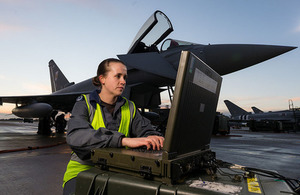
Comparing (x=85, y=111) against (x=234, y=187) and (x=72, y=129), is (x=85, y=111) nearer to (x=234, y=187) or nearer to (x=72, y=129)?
(x=72, y=129)

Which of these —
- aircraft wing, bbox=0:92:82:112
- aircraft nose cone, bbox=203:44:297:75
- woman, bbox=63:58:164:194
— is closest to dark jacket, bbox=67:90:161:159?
woman, bbox=63:58:164:194

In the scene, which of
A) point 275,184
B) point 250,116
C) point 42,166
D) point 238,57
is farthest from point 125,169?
point 250,116

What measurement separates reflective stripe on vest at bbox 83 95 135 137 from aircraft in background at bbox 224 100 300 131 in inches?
978

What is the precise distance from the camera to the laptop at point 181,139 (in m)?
0.86

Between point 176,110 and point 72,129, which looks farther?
point 72,129

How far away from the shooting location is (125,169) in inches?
38.5

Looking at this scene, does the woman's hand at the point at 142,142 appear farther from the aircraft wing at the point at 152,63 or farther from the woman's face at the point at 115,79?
the aircraft wing at the point at 152,63

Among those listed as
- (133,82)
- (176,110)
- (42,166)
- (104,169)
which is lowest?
(42,166)

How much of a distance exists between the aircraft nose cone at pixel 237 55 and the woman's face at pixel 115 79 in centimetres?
491

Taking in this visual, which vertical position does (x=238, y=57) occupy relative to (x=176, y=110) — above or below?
above

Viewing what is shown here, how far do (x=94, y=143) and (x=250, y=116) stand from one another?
3806cm

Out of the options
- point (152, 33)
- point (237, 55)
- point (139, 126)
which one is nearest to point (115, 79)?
point (139, 126)

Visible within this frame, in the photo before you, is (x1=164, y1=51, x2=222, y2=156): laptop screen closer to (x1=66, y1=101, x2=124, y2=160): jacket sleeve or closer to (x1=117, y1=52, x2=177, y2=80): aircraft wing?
(x1=66, y1=101, x2=124, y2=160): jacket sleeve

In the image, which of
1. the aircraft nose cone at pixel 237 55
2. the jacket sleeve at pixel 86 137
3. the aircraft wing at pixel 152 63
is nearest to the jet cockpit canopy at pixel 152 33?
the aircraft wing at pixel 152 63
